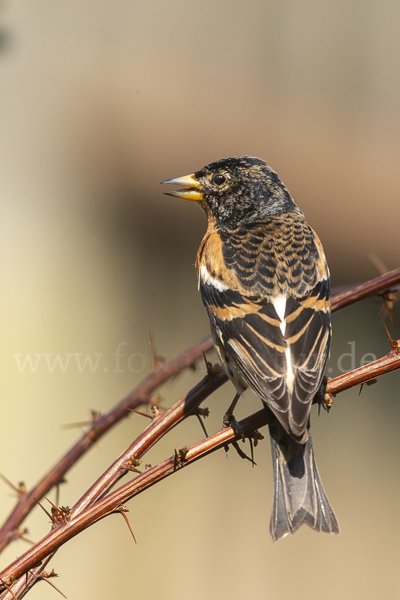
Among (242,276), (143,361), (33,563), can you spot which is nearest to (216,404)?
(143,361)

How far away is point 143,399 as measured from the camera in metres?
2.05

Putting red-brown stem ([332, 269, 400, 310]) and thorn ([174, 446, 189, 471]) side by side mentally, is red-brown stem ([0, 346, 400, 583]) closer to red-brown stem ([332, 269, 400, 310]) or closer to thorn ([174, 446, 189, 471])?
thorn ([174, 446, 189, 471])

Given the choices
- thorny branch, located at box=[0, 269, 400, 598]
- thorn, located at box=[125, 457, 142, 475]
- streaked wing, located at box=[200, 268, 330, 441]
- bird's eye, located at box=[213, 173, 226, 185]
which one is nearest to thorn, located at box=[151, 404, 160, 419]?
thorny branch, located at box=[0, 269, 400, 598]

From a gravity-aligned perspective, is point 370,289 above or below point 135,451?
above

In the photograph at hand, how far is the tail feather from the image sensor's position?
2.24 m

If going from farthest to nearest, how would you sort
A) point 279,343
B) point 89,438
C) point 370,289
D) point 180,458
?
1. point 279,343
2. point 370,289
3. point 89,438
4. point 180,458

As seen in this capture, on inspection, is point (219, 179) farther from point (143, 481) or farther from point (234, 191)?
point (143, 481)

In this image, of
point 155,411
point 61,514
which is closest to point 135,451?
point 155,411

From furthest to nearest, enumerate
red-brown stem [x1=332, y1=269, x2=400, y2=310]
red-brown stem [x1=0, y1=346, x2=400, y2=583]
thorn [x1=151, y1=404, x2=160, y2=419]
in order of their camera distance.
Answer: red-brown stem [x1=332, y1=269, x2=400, y2=310]
thorn [x1=151, y1=404, x2=160, y2=419]
red-brown stem [x1=0, y1=346, x2=400, y2=583]

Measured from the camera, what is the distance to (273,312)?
265 cm

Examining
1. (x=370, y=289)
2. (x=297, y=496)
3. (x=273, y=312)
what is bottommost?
(x=297, y=496)

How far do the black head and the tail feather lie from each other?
1581mm

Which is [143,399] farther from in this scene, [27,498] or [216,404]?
[216,404]

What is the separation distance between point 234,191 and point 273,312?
1.27m
